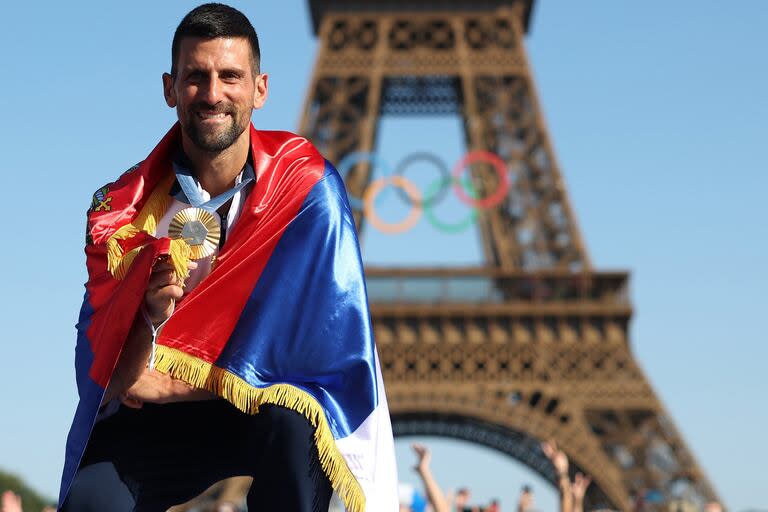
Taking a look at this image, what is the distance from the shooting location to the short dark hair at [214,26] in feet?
11.4

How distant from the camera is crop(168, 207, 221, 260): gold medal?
132 inches

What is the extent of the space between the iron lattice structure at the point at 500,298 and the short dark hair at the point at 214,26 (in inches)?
1029

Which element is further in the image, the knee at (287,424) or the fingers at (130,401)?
the fingers at (130,401)

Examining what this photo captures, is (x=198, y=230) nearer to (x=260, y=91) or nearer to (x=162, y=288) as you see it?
(x=162, y=288)

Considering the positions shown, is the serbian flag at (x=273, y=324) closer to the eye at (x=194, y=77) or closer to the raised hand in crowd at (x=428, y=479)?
the eye at (x=194, y=77)

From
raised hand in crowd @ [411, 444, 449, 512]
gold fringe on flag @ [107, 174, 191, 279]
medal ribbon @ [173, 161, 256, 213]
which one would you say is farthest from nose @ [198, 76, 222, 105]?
raised hand in crowd @ [411, 444, 449, 512]

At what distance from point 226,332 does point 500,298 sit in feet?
93.6

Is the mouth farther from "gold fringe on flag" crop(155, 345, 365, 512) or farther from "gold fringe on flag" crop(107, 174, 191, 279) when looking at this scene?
"gold fringe on flag" crop(155, 345, 365, 512)

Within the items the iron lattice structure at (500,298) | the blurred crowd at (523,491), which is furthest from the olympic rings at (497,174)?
the blurred crowd at (523,491)

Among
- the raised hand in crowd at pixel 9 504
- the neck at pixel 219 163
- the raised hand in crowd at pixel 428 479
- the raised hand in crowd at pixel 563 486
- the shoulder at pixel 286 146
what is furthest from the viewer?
the raised hand in crowd at pixel 563 486

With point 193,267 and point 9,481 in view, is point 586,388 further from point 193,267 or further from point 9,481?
point 193,267

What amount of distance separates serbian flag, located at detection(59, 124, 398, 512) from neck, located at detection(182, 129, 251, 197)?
0.17 feet

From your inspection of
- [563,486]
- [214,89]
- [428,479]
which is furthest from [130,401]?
[563,486]

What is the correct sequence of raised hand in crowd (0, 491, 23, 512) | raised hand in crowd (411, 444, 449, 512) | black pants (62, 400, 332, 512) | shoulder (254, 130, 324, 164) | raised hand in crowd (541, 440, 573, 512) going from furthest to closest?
raised hand in crowd (541, 440, 573, 512)
raised hand in crowd (411, 444, 449, 512)
raised hand in crowd (0, 491, 23, 512)
shoulder (254, 130, 324, 164)
black pants (62, 400, 332, 512)
